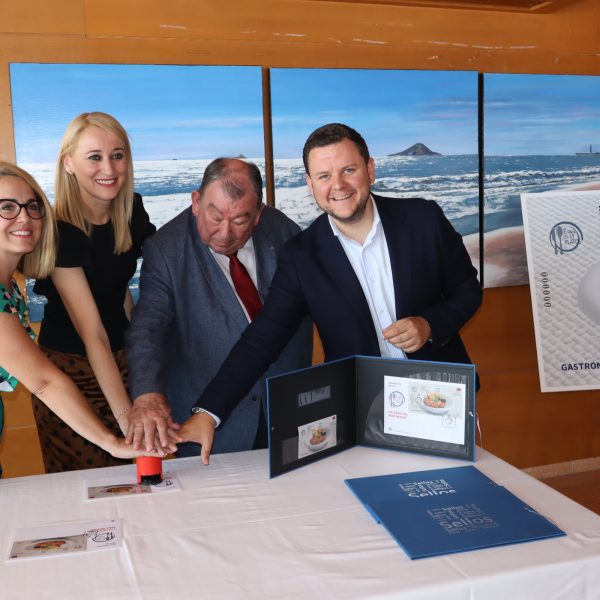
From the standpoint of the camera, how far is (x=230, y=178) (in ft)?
7.32

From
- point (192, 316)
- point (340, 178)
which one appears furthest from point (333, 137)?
point (192, 316)

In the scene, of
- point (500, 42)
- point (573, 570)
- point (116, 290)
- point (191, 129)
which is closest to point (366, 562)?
point (573, 570)

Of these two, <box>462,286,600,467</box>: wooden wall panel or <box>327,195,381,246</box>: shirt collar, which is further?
<box>462,286,600,467</box>: wooden wall panel

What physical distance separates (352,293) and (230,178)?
1.74ft

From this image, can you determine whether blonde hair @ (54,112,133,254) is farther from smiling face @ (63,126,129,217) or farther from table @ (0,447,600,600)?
table @ (0,447,600,600)

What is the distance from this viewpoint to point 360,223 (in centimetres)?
223

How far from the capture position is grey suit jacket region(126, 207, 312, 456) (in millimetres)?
2326

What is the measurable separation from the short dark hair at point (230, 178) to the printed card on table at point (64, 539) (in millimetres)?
1088

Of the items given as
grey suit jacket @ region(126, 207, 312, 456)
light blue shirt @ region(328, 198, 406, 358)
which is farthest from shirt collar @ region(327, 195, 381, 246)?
grey suit jacket @ region(126, 207, 312, 456)

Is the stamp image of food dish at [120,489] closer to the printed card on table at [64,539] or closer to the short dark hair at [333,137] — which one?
the printed card on table at [64,539]

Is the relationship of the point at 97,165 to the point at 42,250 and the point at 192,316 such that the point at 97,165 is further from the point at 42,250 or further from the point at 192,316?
the point at 192,316

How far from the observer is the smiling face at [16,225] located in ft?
6.20

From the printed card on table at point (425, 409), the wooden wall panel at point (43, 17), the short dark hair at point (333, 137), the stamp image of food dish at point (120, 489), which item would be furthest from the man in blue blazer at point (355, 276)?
the wooden wall panel at point (43, 17)

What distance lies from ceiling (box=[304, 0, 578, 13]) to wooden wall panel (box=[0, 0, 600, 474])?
4 cm
